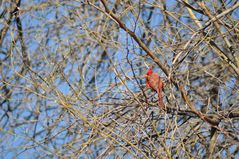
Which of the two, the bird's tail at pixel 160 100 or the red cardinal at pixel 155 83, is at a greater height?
the red cardinal at pixel 155 83

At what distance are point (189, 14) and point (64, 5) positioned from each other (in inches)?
73.0

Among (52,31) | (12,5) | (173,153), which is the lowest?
(173,153)

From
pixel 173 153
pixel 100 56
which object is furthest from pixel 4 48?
pixel 173 153

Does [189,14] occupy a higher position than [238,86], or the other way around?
[189,14]

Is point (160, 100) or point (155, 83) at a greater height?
point (155, 83)

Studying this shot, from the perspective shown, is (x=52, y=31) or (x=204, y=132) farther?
(x=52, y=31)

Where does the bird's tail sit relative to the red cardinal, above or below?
below

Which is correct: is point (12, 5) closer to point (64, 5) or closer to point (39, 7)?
point (39, 7)

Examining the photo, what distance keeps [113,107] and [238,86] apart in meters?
1.03

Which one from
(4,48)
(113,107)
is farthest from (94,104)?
(4,48)

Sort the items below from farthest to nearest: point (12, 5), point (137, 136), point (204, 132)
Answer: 1. point (12, 5)
2. point (204, 132)
3. point (137, 136)

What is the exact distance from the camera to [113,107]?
471 centimetres

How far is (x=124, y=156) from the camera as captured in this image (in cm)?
437

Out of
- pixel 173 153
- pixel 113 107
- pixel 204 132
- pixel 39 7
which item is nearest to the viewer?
pixel 173 153
